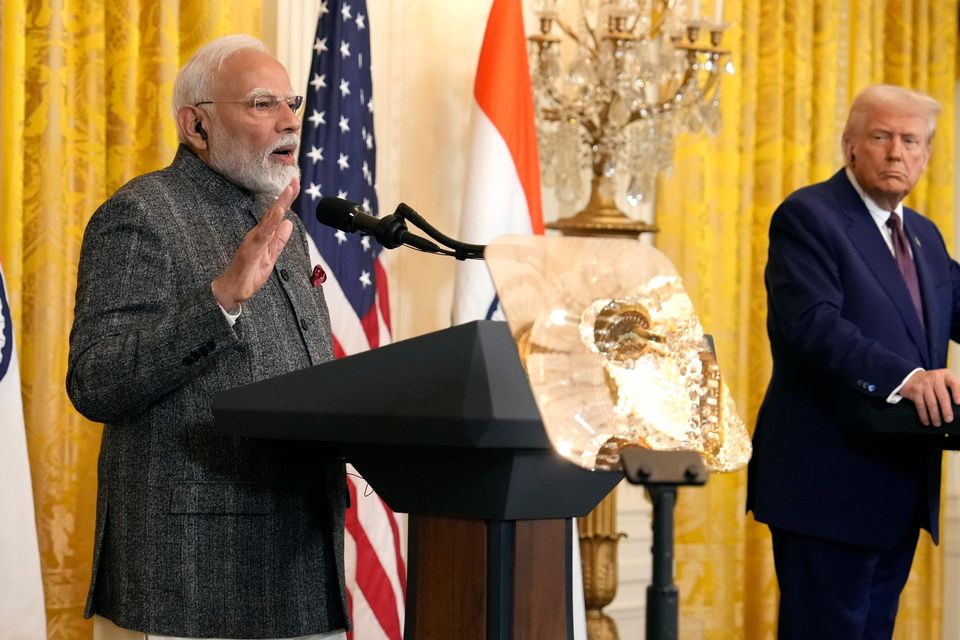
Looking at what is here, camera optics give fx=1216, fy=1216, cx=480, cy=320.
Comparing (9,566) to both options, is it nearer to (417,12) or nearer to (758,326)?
(417,12)

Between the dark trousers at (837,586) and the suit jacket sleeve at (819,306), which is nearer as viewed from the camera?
the suit jacket sleeve at (819,306)

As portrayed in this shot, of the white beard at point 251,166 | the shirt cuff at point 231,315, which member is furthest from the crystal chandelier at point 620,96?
the shirt cuff at point 231,315

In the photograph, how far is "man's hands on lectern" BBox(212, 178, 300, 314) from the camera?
1639 millimetres

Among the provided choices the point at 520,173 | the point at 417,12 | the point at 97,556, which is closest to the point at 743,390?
the point at 520,173

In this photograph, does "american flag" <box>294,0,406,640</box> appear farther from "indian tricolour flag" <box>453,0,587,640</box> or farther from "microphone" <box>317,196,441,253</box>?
"microphone" <box>317,196,441,253</box>

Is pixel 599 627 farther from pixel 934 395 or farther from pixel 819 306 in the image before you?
pixel 934 395

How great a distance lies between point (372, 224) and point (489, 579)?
1.79 ft

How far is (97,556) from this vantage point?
197 centimetres

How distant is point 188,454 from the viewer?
188 cm

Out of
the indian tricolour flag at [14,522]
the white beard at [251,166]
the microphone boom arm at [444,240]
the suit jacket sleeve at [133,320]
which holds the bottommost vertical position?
the indian tricolour flag at [14,522]

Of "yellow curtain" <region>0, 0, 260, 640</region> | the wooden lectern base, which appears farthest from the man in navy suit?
"yellow curtain" <region>0, 0, 260, 640</region>

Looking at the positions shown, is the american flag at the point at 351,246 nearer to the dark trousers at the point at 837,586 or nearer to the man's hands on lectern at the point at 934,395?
the dark trousers at the point at 837,586

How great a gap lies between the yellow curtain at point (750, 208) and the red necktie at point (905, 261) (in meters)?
1.60

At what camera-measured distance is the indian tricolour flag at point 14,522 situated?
2.68 m
